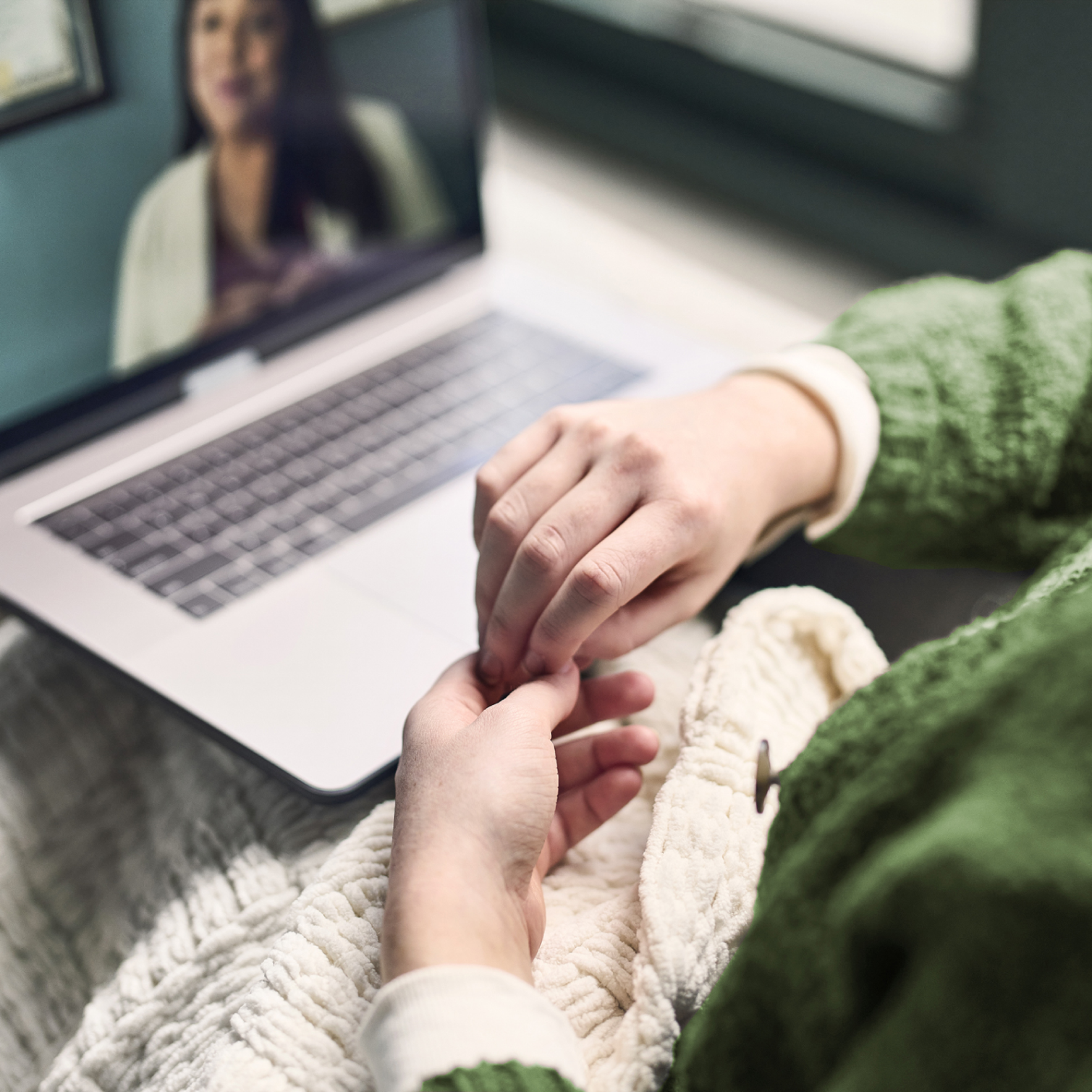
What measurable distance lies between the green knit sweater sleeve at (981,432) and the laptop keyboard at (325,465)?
19 cm

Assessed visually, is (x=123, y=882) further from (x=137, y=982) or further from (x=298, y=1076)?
(x=298, y=1076)

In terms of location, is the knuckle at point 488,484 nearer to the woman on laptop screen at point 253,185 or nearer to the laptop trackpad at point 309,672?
the laptop trackpad at point 309,672

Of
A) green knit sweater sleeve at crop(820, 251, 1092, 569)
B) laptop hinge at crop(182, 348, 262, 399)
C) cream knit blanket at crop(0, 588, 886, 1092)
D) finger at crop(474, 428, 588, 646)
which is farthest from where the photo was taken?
laptop hinge at crop(182, 348, 262, 399)

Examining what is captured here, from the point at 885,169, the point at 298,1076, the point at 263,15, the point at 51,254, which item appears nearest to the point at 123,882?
the point at 298,1076

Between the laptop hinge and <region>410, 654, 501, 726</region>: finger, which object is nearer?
<region>410, 654, 501, 726</region>: finger

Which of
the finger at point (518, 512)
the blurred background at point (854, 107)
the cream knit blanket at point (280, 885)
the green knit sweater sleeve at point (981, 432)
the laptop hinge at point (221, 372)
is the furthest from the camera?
the blurred background at point (854, 107)

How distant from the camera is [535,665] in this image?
1.43 ft

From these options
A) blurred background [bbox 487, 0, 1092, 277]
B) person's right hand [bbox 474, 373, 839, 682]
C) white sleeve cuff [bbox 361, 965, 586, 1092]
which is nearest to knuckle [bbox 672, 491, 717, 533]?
person's right hand [bbox 474, 373, 839, 682]

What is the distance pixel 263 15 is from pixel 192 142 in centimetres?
9

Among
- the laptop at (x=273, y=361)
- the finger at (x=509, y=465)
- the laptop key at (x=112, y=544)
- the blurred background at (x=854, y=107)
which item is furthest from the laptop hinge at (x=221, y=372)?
the blurred background at (x=854, y=107)

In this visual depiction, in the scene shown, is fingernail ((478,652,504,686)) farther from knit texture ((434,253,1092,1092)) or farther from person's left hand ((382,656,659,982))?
knit texture ((434,253,1092,1092))

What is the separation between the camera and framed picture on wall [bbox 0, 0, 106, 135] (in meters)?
0.56

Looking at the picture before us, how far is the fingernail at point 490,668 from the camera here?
442 millimetres

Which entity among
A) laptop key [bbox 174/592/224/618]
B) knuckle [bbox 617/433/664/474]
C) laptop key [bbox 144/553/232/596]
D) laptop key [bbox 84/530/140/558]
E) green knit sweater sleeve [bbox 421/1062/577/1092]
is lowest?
laptop key [bbox 174/592/224/618]
